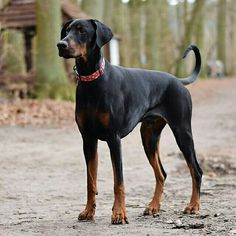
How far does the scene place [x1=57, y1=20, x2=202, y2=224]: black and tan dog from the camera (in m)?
6.19

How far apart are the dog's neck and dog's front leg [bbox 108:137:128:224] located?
2.30 ft

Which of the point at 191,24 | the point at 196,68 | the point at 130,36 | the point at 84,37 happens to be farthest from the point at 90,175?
the point at 130,36

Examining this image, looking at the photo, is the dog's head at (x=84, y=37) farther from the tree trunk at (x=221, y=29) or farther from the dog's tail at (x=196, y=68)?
the tree trunk at (x=221, y=29)

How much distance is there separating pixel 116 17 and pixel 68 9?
52.1 feet

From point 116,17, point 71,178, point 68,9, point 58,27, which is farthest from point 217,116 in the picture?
point 116,17

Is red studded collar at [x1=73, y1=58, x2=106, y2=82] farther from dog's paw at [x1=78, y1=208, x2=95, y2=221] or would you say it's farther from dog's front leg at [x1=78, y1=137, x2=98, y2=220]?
dog's paw at [x1=78, y1=208, x2=95, y2=221]

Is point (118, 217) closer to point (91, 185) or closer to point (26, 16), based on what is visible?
point (91, 185)

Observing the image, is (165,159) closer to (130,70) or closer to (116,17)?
(130,70)

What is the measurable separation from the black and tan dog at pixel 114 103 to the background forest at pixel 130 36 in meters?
12.9

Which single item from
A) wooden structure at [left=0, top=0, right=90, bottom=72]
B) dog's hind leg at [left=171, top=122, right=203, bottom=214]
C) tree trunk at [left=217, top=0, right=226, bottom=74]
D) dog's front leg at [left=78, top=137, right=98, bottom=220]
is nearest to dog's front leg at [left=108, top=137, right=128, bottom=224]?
dog's front leg at [left=78, top=137, right=98, bottom=220]

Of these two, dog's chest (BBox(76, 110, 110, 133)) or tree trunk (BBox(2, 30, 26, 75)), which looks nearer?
dog's chest (BBox(76, 110, 110, 133))

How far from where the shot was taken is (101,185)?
9477 millimetres

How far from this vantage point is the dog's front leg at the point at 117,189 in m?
6.17

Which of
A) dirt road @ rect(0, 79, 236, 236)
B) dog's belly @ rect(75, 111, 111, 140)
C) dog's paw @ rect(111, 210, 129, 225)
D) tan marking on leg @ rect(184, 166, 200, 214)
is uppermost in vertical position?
dog's belly @ rect(75, 111, 111, 140)
